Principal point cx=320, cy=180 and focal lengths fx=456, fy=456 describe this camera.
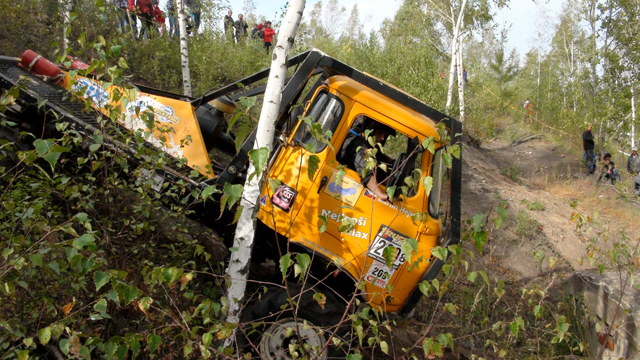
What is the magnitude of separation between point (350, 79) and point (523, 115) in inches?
861

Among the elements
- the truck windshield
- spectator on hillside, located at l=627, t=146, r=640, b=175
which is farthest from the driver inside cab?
spectator on hillside, located at l=627, t=146, r=640, b=175

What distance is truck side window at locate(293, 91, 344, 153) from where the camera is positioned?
12.4ft

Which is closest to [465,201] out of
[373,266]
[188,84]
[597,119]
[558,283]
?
[558,283]

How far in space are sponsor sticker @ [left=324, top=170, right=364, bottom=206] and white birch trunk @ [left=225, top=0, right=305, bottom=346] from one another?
748 mm

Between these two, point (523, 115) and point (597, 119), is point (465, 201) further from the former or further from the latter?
point (523, 115)

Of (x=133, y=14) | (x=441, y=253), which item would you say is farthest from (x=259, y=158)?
(x=133, y=14)

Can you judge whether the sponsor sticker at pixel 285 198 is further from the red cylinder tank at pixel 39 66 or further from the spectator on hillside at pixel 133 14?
the spectator on hillside at pixel 133 14

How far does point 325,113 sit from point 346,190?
668 mm

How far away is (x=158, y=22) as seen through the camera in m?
11.1

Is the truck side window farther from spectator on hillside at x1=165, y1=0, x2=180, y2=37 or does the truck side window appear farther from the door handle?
spectator on hillside at x1=165, y1=0, x2=180, y2=37

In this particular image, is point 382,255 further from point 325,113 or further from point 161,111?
point 161,111

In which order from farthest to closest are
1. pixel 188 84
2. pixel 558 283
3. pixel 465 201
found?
pixel 465 201, pixel 188 84, pixel 558 283

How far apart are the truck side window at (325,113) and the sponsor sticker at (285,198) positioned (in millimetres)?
393

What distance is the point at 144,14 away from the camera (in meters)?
10.9
